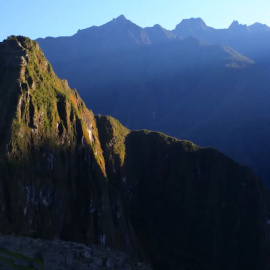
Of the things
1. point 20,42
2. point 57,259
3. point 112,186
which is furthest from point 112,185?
point 57,259

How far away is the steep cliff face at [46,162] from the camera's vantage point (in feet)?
294

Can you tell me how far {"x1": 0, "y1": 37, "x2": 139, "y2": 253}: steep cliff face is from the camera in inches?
3524

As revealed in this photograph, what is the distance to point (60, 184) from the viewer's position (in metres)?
102

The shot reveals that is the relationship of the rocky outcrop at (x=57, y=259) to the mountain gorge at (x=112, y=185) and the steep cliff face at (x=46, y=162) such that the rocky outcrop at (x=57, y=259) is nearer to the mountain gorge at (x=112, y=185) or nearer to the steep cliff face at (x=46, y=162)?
the mountain gorge at (x=112, y=185)

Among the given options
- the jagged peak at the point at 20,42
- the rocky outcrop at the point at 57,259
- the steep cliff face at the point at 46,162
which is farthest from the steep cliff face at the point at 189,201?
the rocky outcrop at the point at 57,259

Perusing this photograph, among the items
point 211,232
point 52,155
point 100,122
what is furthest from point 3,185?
point 211,232

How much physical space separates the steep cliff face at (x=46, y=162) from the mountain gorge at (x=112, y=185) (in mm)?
228

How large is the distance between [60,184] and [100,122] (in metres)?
41.8

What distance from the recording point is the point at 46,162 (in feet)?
326

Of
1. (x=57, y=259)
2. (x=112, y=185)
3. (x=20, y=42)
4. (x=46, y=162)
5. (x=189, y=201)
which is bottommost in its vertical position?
(x=57, y=259)

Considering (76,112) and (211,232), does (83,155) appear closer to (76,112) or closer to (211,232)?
(76,112)

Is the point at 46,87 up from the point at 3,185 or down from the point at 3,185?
up

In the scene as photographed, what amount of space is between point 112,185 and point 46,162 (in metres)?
33.2

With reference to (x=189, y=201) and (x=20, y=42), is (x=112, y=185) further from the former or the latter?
(x=20, y=42)
